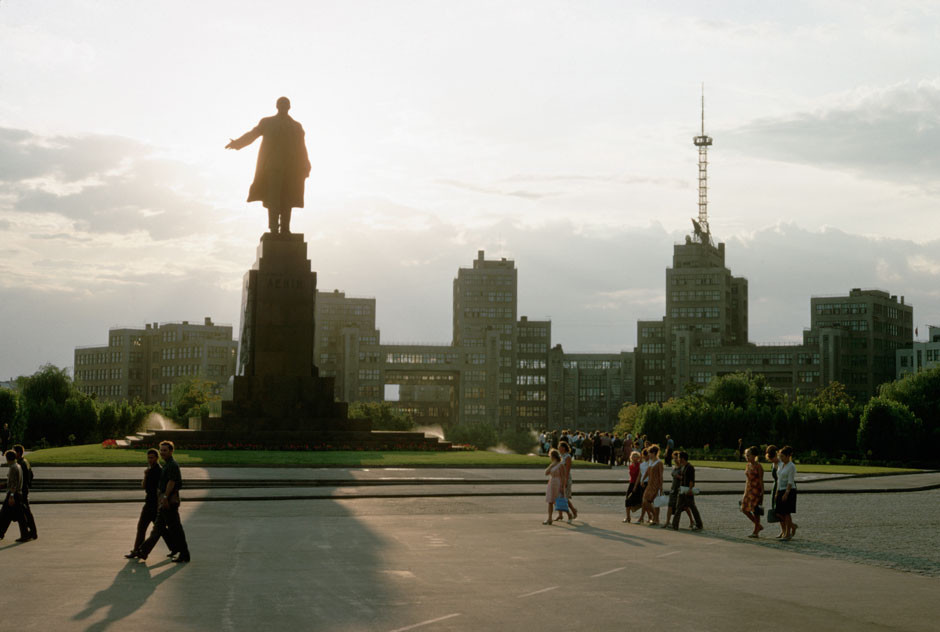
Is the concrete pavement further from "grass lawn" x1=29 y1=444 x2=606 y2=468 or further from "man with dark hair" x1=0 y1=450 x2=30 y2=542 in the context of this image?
"grass lawn" x1=29 y1=444 x2=606 y2=468

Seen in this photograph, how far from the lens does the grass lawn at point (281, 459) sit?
36656mm

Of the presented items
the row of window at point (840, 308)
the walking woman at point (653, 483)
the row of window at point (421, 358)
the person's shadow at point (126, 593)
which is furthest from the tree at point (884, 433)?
the row of window at point (840, 308)

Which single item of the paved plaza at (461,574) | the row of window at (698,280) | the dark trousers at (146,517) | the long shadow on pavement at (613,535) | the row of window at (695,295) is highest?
the row of window at (698,280)

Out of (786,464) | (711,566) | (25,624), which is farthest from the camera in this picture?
(786,464)

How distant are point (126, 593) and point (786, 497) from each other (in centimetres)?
1274

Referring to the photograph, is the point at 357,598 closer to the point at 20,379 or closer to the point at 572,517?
the point at 572,517

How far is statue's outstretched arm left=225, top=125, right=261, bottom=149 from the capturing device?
44156 millimetres

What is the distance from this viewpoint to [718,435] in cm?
7369

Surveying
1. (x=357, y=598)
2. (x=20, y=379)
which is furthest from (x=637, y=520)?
(x=20, y=379)

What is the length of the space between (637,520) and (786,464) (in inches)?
176

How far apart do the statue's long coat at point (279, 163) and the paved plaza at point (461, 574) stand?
22.4 meters

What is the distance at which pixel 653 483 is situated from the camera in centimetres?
2256

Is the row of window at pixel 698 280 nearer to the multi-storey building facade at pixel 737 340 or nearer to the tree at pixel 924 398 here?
the multi-storey building facade at pixel 737 340

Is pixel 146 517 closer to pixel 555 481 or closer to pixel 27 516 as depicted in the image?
pixel 27 516
